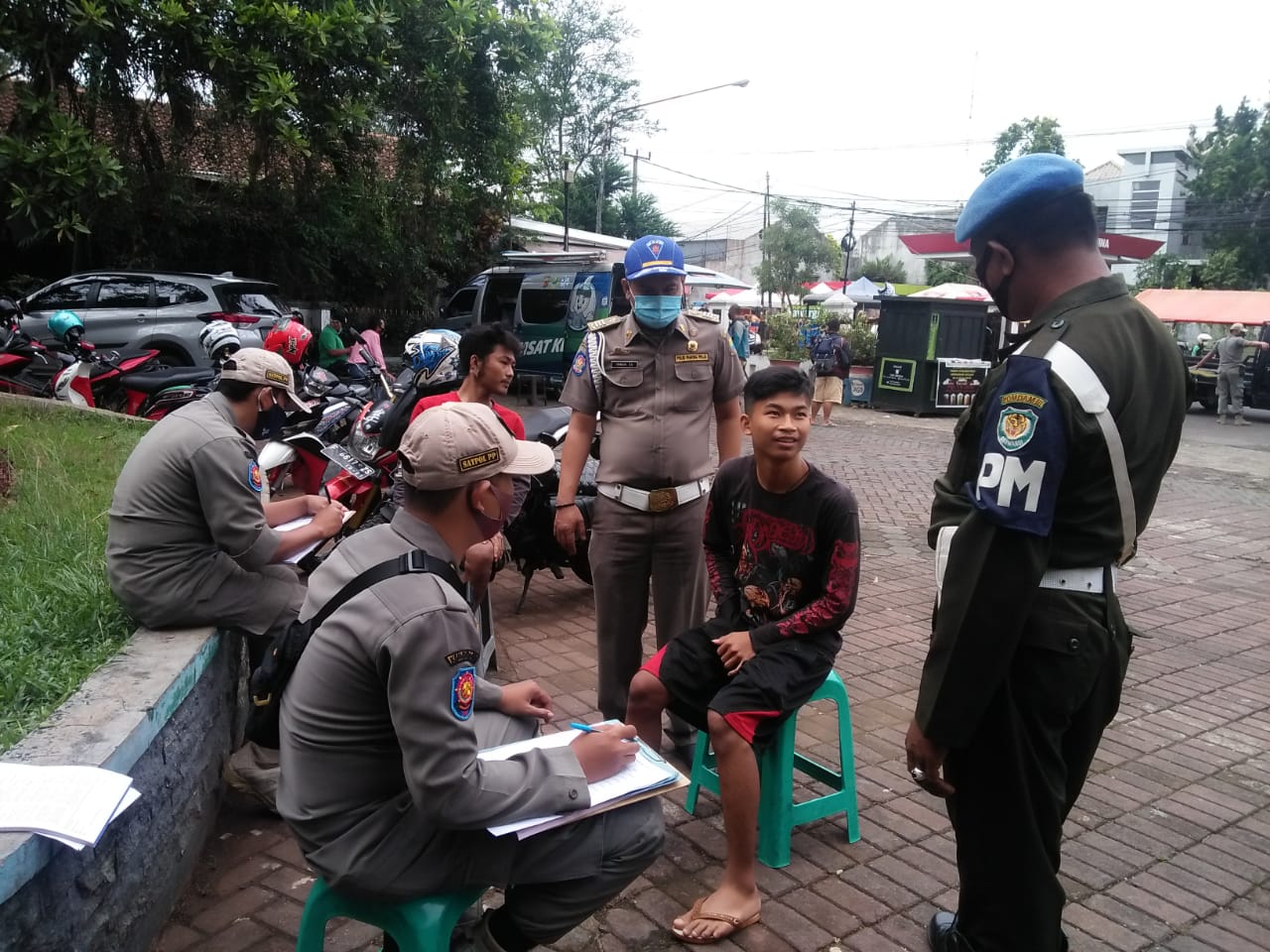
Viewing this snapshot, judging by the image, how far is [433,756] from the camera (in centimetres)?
185

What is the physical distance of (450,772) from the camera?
1.87 meters

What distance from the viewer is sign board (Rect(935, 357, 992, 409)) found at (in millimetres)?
17125

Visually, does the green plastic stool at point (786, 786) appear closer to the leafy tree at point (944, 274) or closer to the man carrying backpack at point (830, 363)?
the man carrying backpack at point (830, 363)

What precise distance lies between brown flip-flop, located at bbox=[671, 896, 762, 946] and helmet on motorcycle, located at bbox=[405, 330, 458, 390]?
2790mm

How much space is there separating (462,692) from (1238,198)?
126ft

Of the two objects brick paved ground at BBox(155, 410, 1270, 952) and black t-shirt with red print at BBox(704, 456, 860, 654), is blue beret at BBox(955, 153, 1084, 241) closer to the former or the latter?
black t-shirt with red print at BBox(704, 456, 860, 654)

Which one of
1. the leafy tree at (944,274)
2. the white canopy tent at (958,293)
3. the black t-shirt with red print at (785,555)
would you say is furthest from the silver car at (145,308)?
the leafy tree at (944,274)

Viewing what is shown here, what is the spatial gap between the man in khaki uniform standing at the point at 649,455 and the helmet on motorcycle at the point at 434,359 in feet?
3.92

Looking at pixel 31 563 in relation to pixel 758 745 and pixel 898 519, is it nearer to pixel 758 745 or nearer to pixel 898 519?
pixel 758 745

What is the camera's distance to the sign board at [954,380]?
56.2 ft

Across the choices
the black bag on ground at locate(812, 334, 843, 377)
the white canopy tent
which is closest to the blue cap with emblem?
the black bag on ground at locate(812, 334, 843, 377)

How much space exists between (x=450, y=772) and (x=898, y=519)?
23.8 ft

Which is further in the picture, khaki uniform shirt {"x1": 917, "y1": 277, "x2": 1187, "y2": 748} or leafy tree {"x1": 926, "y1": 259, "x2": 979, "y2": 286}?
leafy tree {"x1": 926, "y1": 259, "x2": 979, "y2": 286}

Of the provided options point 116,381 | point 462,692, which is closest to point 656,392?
point 462,692
